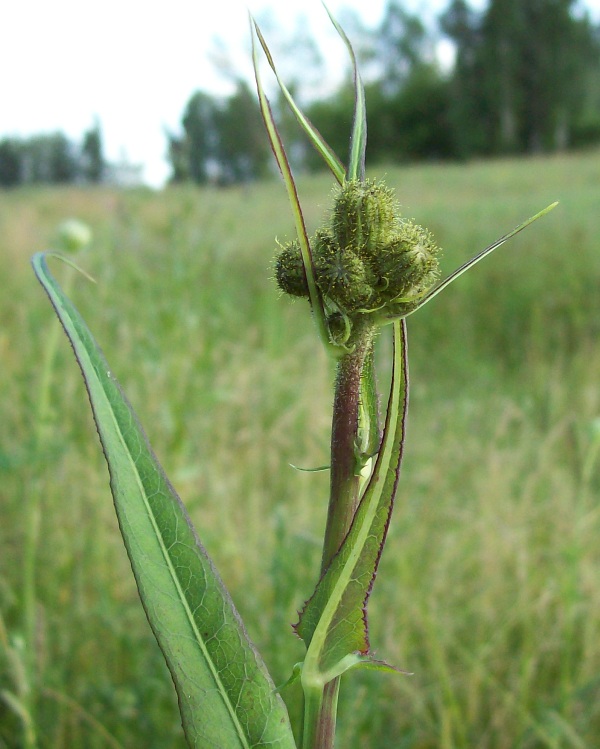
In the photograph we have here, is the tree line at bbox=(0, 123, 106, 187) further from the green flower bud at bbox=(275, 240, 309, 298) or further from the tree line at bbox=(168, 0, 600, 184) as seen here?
the green flower bud at bbox=(275, 240, 309, 298)

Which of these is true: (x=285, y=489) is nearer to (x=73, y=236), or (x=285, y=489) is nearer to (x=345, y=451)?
(x=73, y=236)

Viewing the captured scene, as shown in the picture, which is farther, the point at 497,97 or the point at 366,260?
the point at 497,97

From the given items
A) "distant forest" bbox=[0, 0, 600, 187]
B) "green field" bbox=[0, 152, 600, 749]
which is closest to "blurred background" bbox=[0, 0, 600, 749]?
"green field" bbox=[0, 152, 600, 749]

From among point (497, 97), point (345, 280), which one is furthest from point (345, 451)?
point (497, 97)

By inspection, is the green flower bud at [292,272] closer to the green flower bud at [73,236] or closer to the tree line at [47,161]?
the green flower bud at [73,236]

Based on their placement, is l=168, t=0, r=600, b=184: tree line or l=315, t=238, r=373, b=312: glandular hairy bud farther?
l=168, t=0, r=600, b=184: tree line

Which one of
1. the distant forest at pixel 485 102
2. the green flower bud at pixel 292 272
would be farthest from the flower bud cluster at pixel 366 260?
the distant forest at pixel 485 102

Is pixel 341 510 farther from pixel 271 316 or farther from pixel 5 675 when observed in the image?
pixel 271 316
